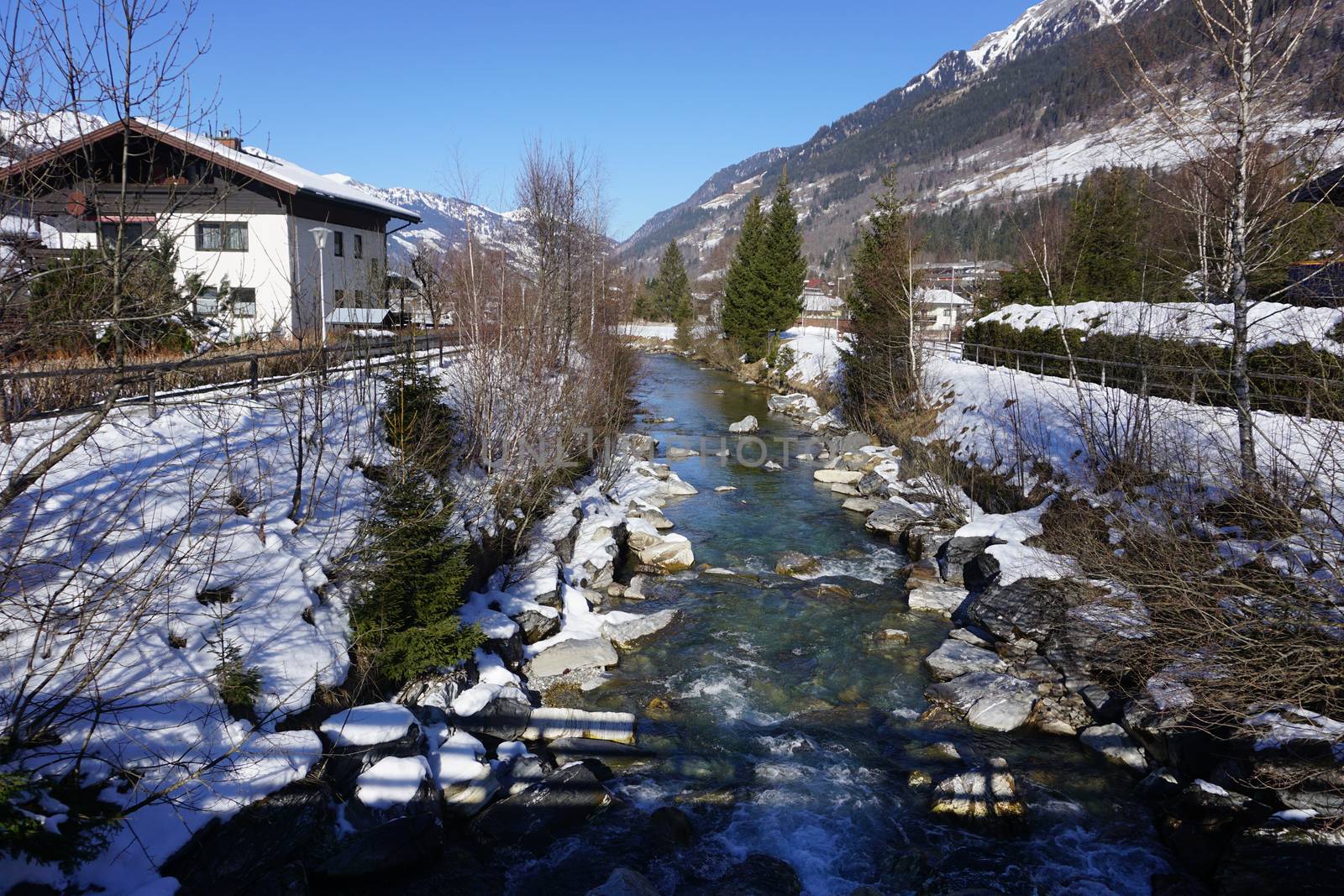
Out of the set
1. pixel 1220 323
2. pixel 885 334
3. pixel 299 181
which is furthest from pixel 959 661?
pixel 299 181

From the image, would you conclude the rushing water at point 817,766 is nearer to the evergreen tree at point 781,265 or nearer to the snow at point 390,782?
the snow at point 390,782

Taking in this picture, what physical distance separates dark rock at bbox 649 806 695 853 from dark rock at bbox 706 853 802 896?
54cm

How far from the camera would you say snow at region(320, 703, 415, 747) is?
22.9 feet

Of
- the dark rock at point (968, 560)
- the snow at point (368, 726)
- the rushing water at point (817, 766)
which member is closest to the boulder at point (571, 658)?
the rushing water at point (817, 766)

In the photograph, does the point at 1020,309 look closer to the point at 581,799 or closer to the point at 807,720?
the point at 807,720

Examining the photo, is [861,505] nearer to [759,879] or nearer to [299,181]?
[759,879]

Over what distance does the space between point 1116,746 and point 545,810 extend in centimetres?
613

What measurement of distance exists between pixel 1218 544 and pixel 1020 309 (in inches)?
738

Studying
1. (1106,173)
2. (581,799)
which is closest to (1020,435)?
(581,799)

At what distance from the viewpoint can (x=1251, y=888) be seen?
6031mm

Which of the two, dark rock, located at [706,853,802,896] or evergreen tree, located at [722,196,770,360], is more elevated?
evergreen tree, located at [722,196,770,360]

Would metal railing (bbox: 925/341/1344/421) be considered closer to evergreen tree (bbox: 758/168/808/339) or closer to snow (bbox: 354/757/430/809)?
snow (bbox: 354/757/430/809)

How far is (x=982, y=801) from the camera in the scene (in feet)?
24.2

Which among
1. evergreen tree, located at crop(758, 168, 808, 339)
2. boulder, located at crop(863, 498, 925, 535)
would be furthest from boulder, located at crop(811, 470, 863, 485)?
evergreen tree, located at crop(758, 168, 808, 339)
